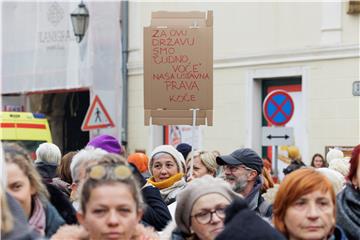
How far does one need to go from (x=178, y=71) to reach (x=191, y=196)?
5.48m

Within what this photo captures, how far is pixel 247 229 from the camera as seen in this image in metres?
4.11

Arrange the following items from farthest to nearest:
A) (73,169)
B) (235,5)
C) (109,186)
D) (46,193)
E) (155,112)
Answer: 1. (235,5)
2. (155,112)
3. (73,169)
4. (46,193)
5. (109,186)

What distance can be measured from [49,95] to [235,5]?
6.98 meters

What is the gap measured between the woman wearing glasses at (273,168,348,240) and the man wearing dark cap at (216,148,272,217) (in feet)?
8.99

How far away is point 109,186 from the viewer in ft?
14.6

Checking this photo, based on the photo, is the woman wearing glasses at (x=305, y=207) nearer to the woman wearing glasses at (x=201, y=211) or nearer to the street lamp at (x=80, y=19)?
the woman wearing glasses at (x=201, y=211)

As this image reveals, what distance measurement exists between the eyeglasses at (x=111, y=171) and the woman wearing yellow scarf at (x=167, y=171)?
352 cm

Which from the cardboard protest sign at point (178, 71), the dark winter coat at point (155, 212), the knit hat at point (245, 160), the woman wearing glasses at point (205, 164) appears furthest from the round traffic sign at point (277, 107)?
the dark winter coat at point (155, 212)

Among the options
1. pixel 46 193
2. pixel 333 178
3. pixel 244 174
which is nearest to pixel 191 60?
pixel 244 174

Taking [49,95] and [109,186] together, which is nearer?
[109,186]

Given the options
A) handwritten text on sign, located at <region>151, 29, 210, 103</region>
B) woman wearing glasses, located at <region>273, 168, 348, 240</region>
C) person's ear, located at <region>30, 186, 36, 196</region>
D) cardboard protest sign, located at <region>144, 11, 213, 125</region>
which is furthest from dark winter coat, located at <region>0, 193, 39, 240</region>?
handwritten text on sign, located at <region>151, 29, 210, 103</region>

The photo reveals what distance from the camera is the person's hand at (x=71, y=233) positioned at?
453 centimetres

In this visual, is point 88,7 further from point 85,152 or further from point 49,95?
point 85,152

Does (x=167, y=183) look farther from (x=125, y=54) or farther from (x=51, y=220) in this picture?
(x=125, y=54)
